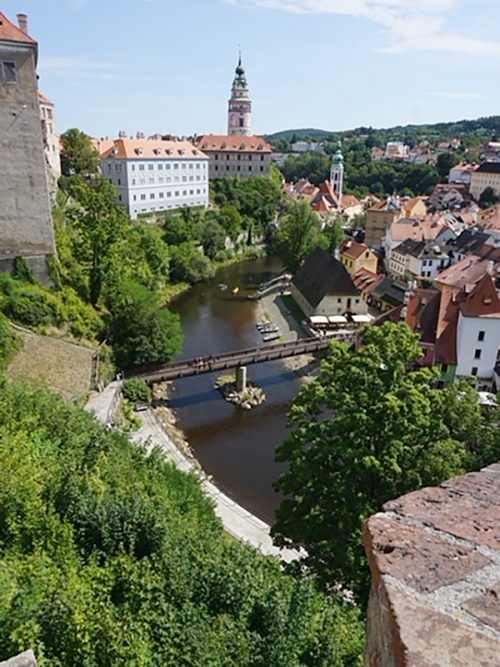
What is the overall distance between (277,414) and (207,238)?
31899 mm

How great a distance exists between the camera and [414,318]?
2641cm

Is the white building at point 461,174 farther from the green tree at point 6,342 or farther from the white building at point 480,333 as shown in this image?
the green tree at point 6,342

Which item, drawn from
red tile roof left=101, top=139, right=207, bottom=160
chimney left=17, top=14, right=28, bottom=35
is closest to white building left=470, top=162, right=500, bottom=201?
red tile roof left=101, top=139, right=207, bottom=160

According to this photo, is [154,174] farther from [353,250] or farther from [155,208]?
[353,250]

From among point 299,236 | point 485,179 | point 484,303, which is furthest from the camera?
point 485,179

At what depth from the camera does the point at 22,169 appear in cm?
2380

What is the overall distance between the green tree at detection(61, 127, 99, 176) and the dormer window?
28.9m

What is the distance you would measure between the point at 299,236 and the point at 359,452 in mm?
38398

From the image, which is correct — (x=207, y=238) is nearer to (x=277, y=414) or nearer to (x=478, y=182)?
(x=277, y=414)

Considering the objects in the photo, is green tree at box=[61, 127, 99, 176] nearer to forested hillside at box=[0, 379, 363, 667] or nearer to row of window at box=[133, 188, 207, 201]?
row of window at box=[133, 188, 207, 201]

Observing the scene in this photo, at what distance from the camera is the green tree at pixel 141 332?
82.5 ft

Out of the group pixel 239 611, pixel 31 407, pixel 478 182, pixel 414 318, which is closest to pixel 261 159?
pixel 478 182

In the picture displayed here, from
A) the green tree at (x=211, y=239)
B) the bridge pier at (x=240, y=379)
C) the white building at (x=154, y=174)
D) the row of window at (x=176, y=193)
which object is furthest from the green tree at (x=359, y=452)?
the row of window at (x=176, y=193)

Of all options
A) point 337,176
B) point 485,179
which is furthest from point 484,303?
point 485,179
